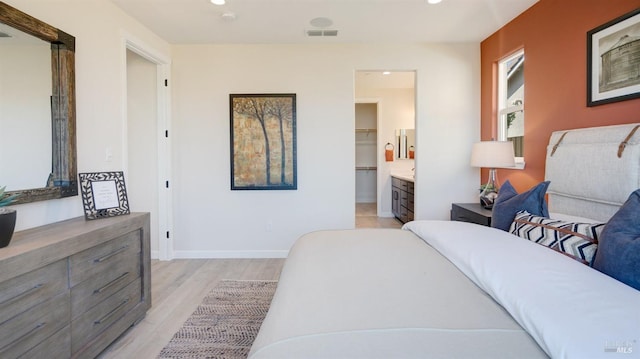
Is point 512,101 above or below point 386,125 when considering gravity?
below

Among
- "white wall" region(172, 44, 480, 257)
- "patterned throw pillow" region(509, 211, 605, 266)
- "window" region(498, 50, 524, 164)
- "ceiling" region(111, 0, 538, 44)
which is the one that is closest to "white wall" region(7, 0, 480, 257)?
"white wall" region(172, 44, 480, 257)

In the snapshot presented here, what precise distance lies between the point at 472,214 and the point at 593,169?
1.06m

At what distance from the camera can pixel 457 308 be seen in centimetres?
98

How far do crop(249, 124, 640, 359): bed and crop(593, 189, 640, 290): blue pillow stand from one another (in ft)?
0.04

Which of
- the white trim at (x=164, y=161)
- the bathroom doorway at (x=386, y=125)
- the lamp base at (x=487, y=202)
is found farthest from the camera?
the bathroom doorway at (x=386, y=125)

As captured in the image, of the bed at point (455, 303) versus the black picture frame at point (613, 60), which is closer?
the bed at point (455, 303)

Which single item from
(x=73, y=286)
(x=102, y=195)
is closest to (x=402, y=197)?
(x=102, y=195)

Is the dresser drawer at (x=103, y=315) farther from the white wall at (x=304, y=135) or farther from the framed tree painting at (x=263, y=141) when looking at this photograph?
the framed tree painting at (x=263, y=141)

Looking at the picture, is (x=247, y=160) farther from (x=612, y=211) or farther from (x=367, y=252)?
(x=612, y=211)

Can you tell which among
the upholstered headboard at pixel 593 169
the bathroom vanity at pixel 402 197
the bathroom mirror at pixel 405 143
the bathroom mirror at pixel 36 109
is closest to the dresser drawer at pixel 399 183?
the bathroom vanity at pixel 402 197

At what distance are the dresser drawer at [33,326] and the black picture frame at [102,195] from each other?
2.16 feet

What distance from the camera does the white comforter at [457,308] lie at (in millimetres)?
766

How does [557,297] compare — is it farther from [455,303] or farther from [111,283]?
[111,283]

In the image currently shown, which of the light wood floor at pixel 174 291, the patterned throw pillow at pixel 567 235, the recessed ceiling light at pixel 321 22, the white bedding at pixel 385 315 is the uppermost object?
the recessed ceiling light at pixel 321 22
